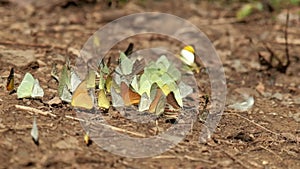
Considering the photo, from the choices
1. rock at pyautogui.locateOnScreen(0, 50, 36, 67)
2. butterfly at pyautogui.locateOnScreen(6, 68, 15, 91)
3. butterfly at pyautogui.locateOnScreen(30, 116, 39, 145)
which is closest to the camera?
butterfly at pyautogui.locateOnScreen(30, 116, 39, 145)

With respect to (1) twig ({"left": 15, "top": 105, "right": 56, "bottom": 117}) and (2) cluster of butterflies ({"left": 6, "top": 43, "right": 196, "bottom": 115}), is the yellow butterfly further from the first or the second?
(1) twig ({"left": 15, "top": 105, "right": 56, "bottom": 117})

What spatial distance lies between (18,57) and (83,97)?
659 millimetres

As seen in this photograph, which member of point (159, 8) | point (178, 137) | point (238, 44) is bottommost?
point (178, 137)

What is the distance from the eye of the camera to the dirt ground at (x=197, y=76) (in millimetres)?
1812

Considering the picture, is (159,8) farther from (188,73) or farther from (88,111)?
(88,111)

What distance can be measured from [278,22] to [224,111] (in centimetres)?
147

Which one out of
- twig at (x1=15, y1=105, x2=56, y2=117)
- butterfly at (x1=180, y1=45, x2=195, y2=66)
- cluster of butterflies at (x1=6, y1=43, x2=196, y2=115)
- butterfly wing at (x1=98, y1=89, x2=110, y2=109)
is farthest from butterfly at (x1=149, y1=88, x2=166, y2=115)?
butterfly at (x1=180, y1=45, x2=195, y2=66)

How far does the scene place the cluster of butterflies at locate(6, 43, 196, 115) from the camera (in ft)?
6.75

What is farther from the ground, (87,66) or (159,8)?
(159,8)

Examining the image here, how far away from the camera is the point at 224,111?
2.29 metres

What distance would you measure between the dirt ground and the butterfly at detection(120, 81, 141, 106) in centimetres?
9

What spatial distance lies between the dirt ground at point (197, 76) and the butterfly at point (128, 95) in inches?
3.6

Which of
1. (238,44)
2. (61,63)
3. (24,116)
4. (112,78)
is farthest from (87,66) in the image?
(238,44)

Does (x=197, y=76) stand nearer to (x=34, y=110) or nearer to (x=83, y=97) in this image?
(x=83, y=97)
